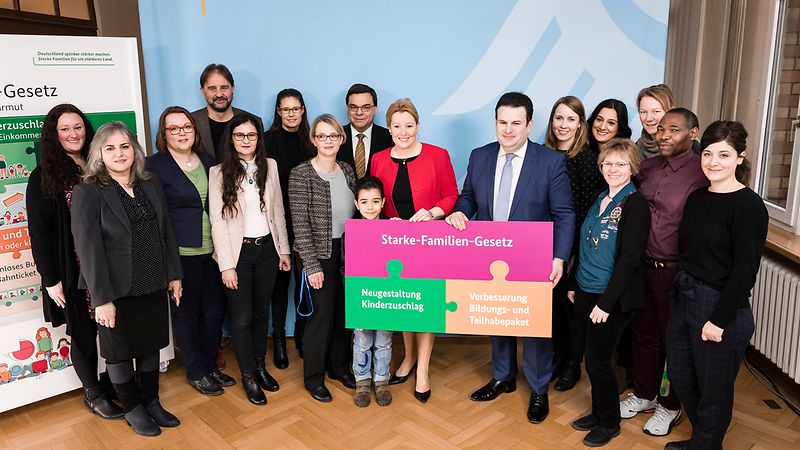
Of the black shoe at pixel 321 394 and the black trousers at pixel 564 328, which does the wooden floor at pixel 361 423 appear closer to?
the black shoe at pixel 321 394

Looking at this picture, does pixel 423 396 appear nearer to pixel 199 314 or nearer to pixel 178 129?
pixel 199 314

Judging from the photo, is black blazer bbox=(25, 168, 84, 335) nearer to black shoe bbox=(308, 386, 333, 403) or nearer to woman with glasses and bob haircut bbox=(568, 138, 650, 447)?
black shoe bbox=(308, 386, 333, 403)

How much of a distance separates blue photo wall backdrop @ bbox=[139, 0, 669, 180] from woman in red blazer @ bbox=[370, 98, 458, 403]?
2.74 ft

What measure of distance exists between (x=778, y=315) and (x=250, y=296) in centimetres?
291

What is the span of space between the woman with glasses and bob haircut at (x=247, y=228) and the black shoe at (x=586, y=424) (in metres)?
1.62

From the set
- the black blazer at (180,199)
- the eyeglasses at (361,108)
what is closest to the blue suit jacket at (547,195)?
the eyeglasses at (361,108)

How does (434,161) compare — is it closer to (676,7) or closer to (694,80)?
(694,80)

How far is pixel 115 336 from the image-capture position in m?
2.59

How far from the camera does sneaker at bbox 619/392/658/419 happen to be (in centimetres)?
289

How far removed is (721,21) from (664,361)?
2941 mm

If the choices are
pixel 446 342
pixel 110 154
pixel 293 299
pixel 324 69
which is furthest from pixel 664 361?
pixel 110 154

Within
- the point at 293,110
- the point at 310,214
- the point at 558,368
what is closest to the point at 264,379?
the point at 310,214

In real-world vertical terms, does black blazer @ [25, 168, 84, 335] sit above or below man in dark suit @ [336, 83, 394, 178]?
below

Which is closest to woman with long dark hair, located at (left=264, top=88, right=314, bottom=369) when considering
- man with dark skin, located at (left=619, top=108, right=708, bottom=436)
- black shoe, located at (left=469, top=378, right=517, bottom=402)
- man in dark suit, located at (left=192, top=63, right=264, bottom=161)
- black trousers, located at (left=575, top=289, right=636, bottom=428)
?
man in dark suit, located at (left=192, top=63, right=264, bottom=161)
